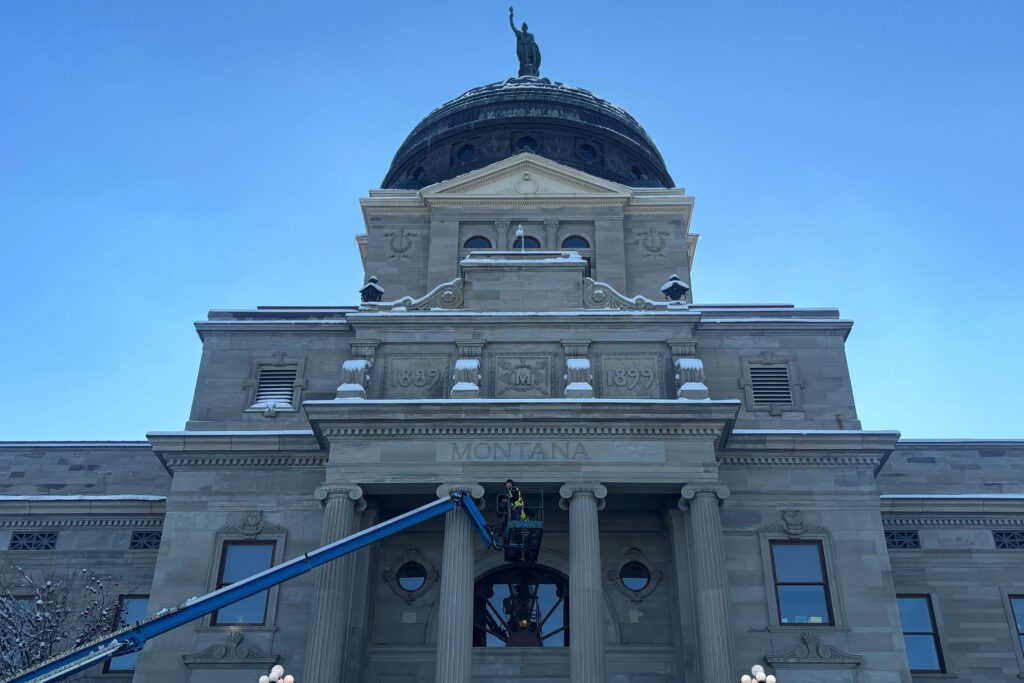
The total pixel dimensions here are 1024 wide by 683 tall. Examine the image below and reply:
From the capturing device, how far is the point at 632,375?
90.4 feet

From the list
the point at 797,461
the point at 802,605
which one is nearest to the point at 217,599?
the point at 802,605

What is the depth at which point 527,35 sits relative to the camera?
173ft

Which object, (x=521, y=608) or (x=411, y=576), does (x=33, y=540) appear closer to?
(x=411, y=576)

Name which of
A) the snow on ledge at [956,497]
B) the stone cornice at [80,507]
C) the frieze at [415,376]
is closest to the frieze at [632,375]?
the frieze at [415,376]

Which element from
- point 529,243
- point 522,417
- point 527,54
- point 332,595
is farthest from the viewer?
point 527,54

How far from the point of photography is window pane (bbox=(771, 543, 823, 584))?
2622 cm

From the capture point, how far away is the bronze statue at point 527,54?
51500mm

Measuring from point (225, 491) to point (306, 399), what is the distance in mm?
3242

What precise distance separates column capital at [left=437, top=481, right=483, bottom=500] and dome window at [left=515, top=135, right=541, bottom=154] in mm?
20294

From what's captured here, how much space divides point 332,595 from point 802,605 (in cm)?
1126

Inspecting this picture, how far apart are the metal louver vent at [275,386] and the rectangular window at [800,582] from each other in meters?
13.4

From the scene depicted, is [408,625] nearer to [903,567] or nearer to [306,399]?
[306,399]

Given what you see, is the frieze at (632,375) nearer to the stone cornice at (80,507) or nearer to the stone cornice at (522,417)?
the stone cornice at (522,417)

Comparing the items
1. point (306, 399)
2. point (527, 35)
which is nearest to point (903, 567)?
point (306, 399)
